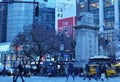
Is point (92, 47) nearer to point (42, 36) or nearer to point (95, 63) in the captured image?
point (95, 63)

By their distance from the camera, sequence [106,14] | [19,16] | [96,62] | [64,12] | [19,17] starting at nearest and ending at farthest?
[96,62] < [106,14] < [19,17] < [19,16] < [64,12]

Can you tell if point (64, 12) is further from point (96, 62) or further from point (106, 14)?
point (96, 62)

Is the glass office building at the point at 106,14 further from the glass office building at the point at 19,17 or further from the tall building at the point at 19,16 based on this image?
the glass office building at the point at 19,17

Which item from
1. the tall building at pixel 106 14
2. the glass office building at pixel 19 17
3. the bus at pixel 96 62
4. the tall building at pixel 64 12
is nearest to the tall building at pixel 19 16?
the glass office building at pixel 19 17

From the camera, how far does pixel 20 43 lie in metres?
61.6

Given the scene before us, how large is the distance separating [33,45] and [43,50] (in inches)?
85.2

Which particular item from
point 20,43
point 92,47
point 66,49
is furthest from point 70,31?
point 92,47

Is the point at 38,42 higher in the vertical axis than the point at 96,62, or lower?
higher

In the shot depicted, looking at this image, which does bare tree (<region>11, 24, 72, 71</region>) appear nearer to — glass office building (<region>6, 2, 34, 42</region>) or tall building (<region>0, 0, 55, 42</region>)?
tall building (<region>0, 0, 55, 42</region>)

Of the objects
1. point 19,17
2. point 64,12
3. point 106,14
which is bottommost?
point 19,17

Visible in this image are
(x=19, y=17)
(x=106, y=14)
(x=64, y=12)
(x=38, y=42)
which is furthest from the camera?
(x=64, y=12)

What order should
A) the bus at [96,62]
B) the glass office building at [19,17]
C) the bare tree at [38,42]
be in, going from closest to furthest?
the bus at [96,62] < the bare tree at [38,42] < the glass office building at [19,17]

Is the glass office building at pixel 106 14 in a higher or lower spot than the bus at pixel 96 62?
higher

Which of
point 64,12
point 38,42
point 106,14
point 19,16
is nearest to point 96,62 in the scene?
point 38,42
